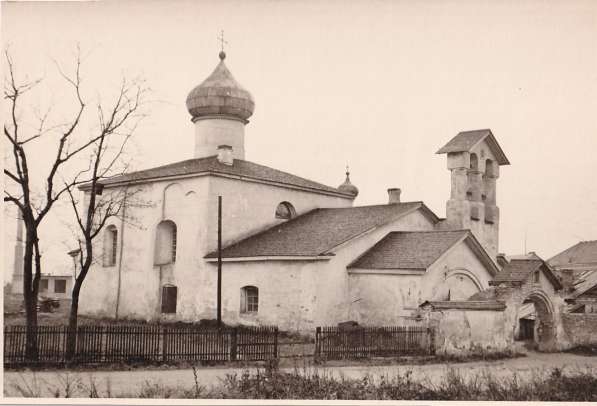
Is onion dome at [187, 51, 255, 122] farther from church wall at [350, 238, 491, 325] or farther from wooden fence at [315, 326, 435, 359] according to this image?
wooden fence at [315, 326, 435, 359]

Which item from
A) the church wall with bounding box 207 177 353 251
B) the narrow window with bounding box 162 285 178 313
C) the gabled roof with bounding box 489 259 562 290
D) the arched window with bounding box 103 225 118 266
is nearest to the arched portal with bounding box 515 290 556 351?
the gabled roof with bounding box 489 259 562 290

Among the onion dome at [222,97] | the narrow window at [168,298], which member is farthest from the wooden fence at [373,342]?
the onion dome at [222,97]

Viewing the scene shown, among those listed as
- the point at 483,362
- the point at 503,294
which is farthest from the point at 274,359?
the point at 503,294

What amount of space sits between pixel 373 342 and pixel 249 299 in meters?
7.43

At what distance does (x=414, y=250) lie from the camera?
82.1 feet

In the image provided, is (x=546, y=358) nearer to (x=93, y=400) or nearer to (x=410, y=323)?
(x=410, y=323)

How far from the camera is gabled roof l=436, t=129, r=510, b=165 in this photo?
25.0 meters

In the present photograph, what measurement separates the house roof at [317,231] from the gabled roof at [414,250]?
84cm

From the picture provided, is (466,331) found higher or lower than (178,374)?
higher

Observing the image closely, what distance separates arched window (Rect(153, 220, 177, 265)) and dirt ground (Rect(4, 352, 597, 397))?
12.3 m

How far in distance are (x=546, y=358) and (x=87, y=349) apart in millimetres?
12908

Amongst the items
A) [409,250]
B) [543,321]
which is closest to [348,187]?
[409,250]

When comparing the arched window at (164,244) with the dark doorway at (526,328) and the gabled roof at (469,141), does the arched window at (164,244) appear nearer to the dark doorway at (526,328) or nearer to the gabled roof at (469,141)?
the gabled roof at (469,141)

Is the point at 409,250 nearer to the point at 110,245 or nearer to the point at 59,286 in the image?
the point at 110,245
